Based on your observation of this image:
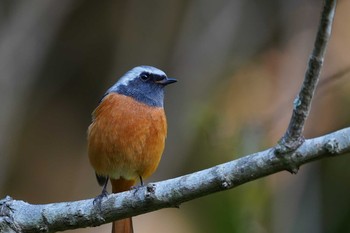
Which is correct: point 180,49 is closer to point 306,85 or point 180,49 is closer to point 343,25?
point 343,25

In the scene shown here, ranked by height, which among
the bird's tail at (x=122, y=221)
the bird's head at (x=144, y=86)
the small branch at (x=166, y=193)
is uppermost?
the bird's head at (x=144, y=86)

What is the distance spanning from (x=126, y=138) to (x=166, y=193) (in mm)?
1169

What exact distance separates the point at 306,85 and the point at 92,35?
439 centimetres

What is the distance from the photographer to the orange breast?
418 cm

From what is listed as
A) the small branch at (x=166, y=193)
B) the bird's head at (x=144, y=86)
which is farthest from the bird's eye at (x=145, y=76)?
the small branch at (x=166, y=193)

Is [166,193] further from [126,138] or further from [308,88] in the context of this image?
[126,138]

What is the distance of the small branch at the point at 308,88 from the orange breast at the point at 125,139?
5.27ft

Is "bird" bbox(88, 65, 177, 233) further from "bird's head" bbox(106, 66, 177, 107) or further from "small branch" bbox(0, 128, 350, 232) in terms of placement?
"small branch" bbox(0, 128, 350, 232)

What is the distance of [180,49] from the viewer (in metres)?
6.36

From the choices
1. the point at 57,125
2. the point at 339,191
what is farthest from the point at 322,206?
the point at 57,125

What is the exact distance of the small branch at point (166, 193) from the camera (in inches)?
106

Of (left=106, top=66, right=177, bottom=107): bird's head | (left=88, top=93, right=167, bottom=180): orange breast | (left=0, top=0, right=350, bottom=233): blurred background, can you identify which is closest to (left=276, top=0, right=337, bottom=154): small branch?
(left=88, top=93, right=167, bottom=180): orange breast

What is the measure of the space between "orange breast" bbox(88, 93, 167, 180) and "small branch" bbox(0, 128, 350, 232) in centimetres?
84

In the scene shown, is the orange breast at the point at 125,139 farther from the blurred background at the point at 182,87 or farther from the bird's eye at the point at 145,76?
the blurred background at the point at 182,87
